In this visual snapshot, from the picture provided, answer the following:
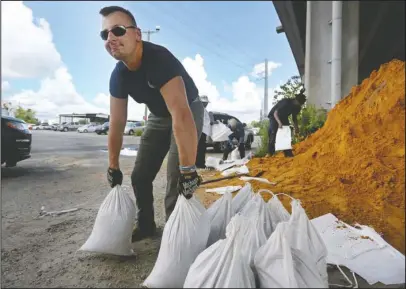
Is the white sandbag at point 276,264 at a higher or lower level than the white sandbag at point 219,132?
lower

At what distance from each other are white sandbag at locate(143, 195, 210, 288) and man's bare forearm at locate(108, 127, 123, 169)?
1.78 feet

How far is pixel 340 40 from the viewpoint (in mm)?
1882

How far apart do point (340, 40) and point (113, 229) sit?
72.0 inches

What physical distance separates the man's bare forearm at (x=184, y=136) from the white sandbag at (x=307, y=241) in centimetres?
45

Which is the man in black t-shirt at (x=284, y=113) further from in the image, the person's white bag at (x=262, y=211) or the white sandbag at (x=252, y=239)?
the white sandbag at (x=252, y=239)

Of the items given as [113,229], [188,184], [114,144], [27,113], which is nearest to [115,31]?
[114,144]

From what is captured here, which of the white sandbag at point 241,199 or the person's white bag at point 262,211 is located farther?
the white sandbag at point 241,199

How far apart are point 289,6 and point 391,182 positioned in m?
3.75

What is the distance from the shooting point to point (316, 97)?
2.63 m

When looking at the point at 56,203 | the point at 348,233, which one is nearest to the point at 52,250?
the point at 56,203

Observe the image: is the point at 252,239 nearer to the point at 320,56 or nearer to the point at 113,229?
the point at 113,229

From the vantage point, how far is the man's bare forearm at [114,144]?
1407 millimetres

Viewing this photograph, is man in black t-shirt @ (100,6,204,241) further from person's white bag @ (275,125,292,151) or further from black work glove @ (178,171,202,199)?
person's white bag @ (275,125,292,151)

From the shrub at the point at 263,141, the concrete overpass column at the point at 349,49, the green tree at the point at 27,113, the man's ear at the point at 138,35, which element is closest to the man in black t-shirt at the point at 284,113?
the shrub at the point at 263,141
